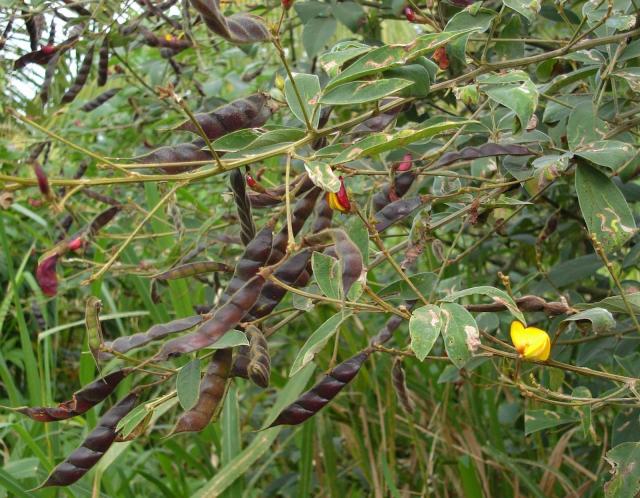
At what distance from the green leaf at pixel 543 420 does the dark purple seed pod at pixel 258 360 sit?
0.50 m

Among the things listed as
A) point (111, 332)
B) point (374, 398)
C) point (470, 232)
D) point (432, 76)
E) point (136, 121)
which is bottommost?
point (111, 332)

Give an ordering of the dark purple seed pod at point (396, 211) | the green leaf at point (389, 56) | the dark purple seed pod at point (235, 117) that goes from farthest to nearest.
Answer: the dark purple seed pod at point (396, 211)
the dark purple seed pod at point (235, 117)
the green leaf at point (389, 56)

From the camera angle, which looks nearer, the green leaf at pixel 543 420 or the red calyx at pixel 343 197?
the red calyx at pixel 343 197

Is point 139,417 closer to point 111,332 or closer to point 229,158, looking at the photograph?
point 229,158

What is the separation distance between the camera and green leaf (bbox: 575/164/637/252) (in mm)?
957

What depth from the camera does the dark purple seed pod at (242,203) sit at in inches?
37.3

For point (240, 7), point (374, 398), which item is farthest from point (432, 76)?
point (374, 398)

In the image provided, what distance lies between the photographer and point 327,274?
869mm

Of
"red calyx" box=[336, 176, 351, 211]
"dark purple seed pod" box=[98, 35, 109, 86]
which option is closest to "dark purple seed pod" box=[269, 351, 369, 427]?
"red calyx" box=[336, 176, 351, 211]

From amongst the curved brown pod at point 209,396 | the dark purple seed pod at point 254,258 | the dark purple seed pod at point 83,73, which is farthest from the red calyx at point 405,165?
the dark purple seed pod at point 83,73

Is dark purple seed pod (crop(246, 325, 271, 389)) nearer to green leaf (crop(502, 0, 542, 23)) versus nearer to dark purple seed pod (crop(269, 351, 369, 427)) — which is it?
dark purple seed pod (crop(269, 351, 369, 427))

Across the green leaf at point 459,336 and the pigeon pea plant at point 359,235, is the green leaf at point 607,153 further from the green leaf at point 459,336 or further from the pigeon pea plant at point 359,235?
the green leaf at point 459,336

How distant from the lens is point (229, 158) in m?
0.92

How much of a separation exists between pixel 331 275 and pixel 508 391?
1340 millimetres
